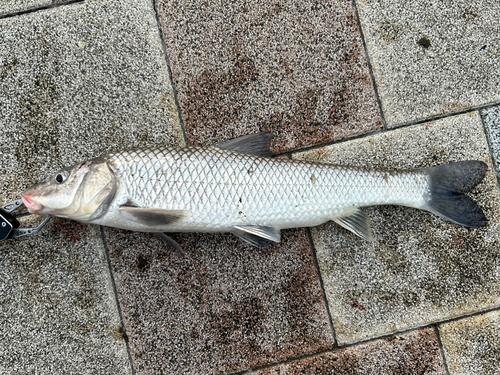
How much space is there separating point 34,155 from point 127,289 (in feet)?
4.21

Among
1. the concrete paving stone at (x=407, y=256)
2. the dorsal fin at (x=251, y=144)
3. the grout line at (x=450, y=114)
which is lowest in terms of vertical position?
the concrete paving stone at (x=407, y=256)

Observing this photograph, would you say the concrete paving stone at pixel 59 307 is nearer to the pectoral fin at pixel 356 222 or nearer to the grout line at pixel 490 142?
the pectoral fin at pixel 356 222

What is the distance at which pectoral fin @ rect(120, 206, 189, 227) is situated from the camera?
2.41 metres

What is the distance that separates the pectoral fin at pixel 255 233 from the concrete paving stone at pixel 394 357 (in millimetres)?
1093

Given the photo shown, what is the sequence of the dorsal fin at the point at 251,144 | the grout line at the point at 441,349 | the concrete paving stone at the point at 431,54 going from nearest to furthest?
the dorsal fin at the point at 251,144
the grout line at the point at 441,349
the concrete paving stone at the point at 431,54

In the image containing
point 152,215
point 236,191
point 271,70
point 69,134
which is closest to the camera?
point 152,215

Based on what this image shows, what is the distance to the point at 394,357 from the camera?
2939 mm

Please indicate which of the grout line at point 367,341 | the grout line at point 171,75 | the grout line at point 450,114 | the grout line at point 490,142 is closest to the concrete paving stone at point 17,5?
the grout line at point 171,75

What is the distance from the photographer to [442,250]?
2.98 meters

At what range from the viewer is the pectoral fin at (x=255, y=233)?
2588 mm

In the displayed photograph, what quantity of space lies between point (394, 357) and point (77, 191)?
8.97ft

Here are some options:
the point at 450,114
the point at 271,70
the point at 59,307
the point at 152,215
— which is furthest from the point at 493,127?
the point at 59,307

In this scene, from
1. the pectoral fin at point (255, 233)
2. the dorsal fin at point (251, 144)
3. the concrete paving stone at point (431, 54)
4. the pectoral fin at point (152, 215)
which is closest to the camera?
the pectoral fin at point (152, 215)

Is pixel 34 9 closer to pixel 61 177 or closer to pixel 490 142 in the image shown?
pixel 61 177
